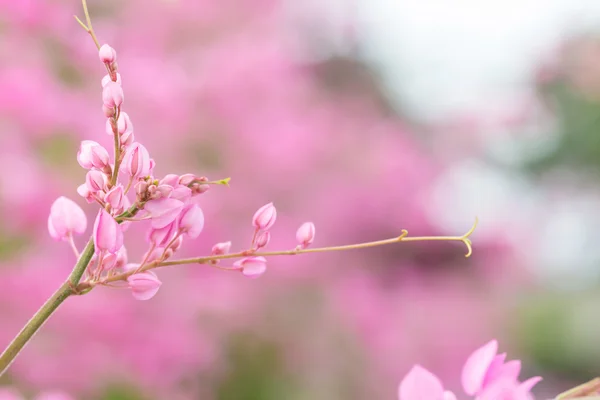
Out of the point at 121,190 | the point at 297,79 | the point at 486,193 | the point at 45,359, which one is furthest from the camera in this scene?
the point at 486,193

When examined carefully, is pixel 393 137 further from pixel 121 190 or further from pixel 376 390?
pixel 121 190

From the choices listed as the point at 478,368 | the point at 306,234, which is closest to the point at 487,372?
the point at 478,368

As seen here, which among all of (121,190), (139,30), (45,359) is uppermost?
(139,30)

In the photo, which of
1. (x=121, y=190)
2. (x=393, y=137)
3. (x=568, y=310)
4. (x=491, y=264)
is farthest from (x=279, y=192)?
(x=568, y=310)

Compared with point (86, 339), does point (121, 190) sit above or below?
below

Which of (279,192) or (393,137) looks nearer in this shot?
(279,192)

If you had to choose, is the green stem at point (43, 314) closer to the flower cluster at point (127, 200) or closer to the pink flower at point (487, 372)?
the flower cluster at point (127, 200)

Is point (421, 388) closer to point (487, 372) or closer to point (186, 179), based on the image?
point (487, 372)

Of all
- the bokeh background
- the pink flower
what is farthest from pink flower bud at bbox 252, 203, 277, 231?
the bokeh background

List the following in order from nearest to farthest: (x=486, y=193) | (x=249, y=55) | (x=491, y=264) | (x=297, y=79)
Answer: (x=249, y=55) < (x=297, y=79) < (x=491, y=264) < (x=486, y=193)
